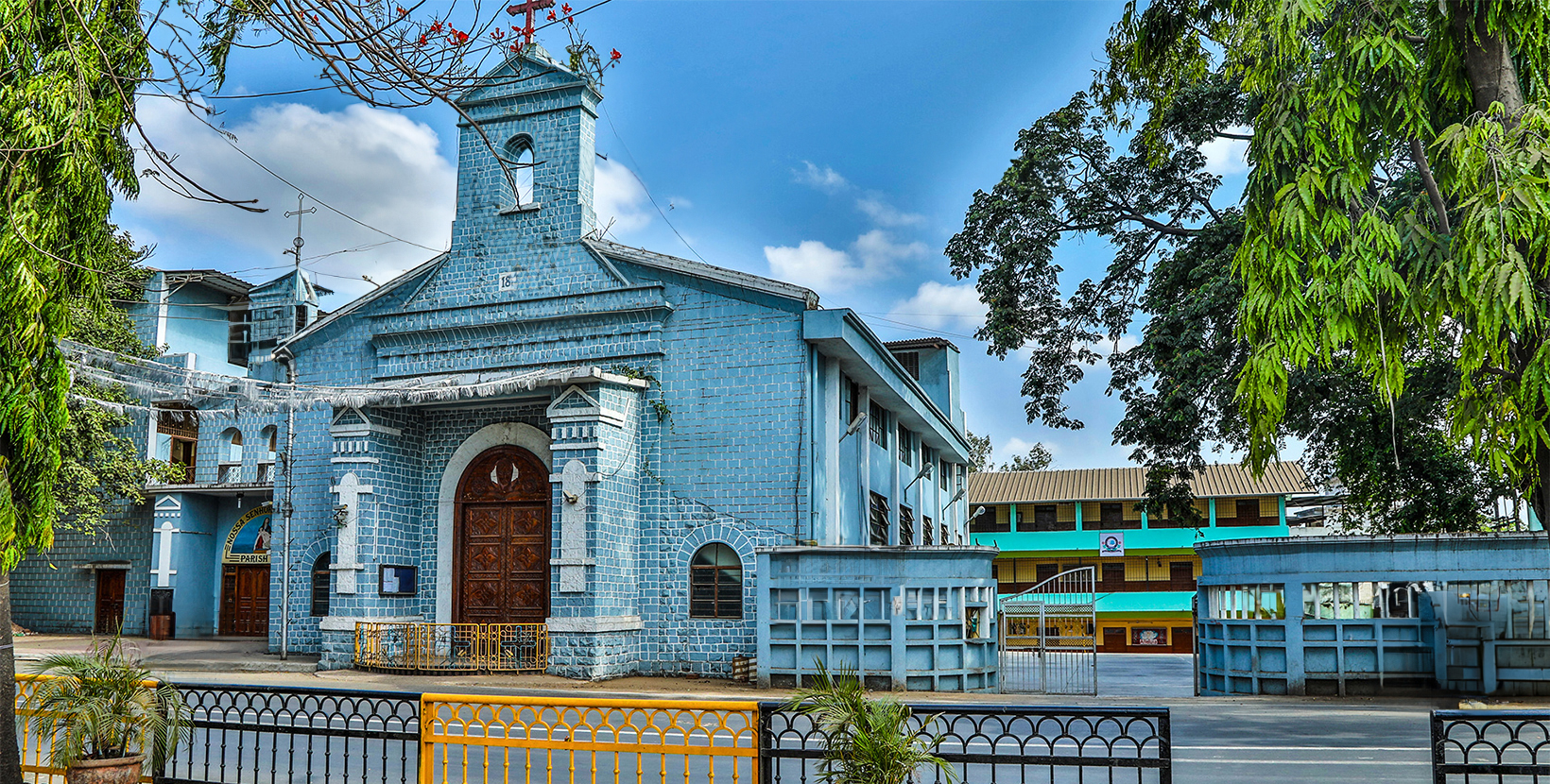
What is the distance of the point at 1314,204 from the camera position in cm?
609

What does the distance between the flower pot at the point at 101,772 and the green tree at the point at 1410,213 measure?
742 centimetres

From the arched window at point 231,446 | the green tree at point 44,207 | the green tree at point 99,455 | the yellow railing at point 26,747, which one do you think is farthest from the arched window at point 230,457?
the green tree at point 44,207

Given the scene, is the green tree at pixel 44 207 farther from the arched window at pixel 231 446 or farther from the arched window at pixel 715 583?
the arched window at pixel 231 446

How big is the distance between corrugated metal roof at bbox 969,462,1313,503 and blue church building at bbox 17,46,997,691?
22374 millimetres

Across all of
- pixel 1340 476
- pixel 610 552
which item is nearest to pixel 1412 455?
pixel 1340 476

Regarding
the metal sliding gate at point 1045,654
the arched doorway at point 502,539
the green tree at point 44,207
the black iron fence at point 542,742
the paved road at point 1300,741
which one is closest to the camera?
the green tree at point 44,207

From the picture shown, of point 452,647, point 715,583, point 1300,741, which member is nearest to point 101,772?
point 1300,741

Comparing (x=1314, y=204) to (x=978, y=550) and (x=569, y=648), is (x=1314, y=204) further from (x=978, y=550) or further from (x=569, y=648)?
(x=569, y=648)

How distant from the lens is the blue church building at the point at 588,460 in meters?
18.4

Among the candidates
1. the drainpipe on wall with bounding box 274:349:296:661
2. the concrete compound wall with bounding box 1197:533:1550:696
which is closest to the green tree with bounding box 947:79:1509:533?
the concrete compound wall with bounding box 1197:533:1550:696

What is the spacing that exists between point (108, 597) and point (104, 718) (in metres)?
27.0

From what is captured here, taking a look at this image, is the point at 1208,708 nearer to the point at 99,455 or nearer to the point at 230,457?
the point at 99,455

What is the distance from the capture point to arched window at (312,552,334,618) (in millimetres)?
22641

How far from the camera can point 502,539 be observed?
70.1 feet
